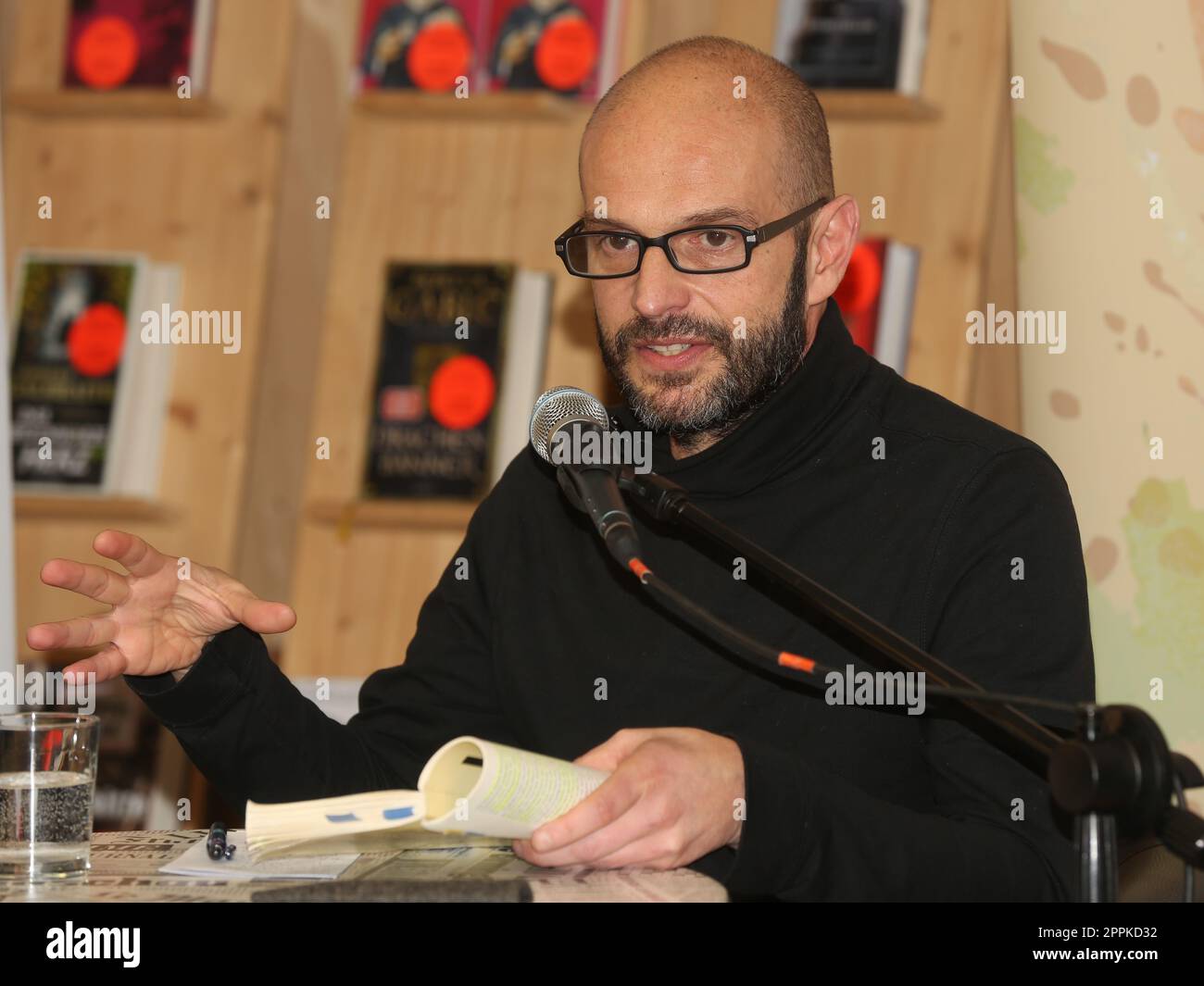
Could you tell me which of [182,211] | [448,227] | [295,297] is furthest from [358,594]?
[182,211]

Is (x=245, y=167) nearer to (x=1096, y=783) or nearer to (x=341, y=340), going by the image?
(x=341, y=340)

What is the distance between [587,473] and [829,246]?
31.9 inches

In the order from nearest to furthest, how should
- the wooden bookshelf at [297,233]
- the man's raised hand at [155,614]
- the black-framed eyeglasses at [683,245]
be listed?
the man's raised hand at [155,614] < the black-framed eyeglasses at [683,245] < the wooden bookshelf at [297,233]

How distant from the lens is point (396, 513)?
362 centimetres

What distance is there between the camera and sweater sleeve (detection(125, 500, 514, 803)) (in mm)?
1805

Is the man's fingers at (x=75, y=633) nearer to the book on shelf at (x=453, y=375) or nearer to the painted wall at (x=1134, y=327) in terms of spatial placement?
the painted wall at (x=1134, y=327)

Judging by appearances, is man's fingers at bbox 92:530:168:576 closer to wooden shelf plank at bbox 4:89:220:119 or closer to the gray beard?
the gray beard

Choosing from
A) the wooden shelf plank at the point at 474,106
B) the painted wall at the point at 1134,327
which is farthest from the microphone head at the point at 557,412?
the wooden shelf plank at the point at 474,106

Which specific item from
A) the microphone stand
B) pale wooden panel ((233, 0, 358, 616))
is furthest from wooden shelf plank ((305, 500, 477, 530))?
the microphone stand

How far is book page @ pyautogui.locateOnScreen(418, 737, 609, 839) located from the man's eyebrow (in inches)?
31.3

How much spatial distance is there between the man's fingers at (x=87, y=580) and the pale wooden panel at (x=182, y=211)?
6.76 ft

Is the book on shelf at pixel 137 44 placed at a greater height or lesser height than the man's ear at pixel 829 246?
greater

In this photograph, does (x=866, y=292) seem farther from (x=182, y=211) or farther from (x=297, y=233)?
(x=182, y=211)

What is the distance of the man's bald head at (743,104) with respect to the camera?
2.02m
